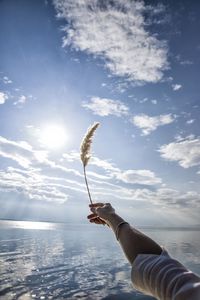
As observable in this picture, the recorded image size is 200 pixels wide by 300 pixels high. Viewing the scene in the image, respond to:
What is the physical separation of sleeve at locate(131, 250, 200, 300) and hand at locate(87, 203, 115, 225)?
604 mm

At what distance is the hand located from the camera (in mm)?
2410

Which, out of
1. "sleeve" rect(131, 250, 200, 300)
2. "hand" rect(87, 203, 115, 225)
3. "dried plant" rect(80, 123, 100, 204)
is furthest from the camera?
"dried plant" rect(80, 123, 100, 204)

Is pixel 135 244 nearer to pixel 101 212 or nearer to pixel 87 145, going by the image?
pixel 101 212

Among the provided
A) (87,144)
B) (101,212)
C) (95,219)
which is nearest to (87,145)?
(87,144)

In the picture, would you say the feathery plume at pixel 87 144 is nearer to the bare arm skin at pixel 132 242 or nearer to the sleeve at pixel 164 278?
the bare arm skin at pixel 132 242

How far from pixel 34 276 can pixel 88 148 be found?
35496 millimetres

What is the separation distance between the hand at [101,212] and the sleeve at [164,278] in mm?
604

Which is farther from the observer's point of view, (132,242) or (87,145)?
(87,145)

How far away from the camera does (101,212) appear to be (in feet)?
8.08

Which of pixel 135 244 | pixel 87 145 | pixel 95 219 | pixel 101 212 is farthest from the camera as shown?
pixel 87 145

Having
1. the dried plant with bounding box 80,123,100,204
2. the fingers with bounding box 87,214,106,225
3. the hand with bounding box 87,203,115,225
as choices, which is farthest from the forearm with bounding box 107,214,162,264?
the dried plant with bounding box 80,123,100,204

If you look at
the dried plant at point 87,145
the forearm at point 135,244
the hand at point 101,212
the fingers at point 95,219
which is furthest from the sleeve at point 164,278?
the dried plant at point 87,145

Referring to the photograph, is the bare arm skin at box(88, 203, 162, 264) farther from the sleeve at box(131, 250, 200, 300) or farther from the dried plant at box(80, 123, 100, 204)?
the dried plant at box(80, 123, 100, 204)

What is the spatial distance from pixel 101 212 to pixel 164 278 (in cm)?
96
